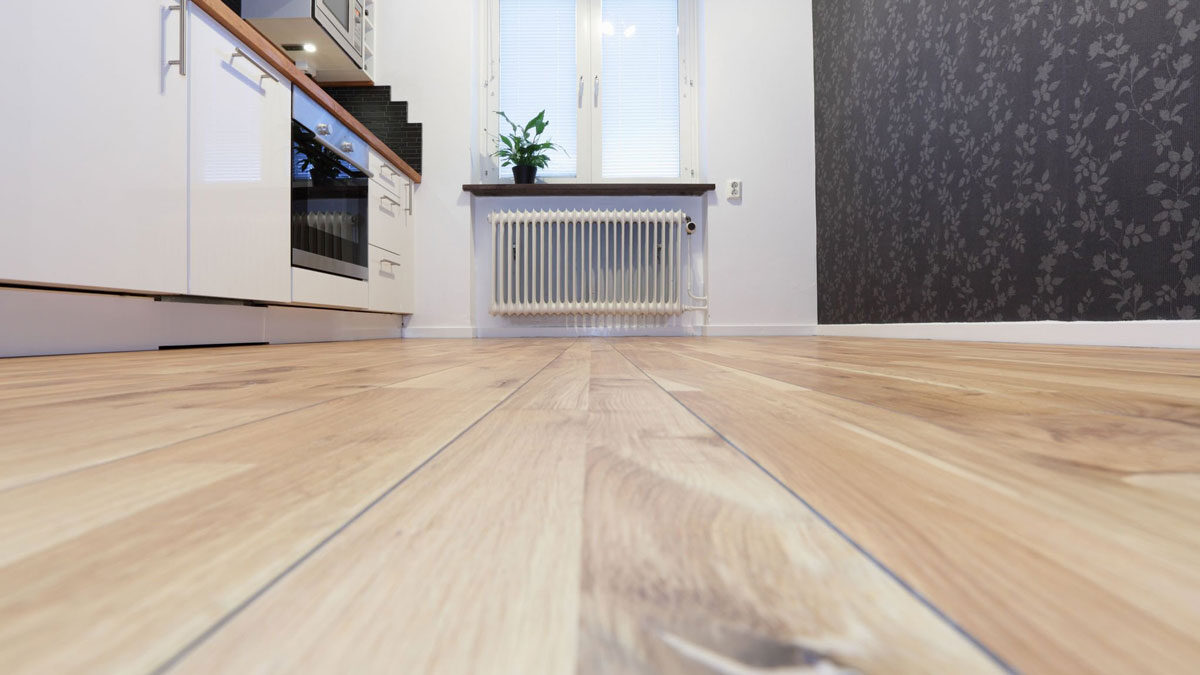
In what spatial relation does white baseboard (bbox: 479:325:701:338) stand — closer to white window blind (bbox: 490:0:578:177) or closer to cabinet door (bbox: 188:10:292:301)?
white window blind (bbox: 490:0:578:177)

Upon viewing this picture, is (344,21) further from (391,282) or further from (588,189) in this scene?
(588,189)

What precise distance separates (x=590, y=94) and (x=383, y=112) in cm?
119

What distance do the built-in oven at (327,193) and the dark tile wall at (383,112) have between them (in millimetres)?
869

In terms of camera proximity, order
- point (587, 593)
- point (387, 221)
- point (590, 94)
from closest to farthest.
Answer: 1. point (587, 593)
2. point (387, 221)
3. point (590, 94)

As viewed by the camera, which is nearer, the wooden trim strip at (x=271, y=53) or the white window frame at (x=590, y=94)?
the wooden trim strip at (x=271, y=53)

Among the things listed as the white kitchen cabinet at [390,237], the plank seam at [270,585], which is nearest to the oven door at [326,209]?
the white kitchen cabinet at [390,237]

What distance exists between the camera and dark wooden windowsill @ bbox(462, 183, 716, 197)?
3369 mm

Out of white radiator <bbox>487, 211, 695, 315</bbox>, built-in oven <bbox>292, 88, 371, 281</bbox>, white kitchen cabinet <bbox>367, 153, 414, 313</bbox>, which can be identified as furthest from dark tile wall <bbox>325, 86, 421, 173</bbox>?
built-in oven <bbox>292, 88, 371, 281</bbox>

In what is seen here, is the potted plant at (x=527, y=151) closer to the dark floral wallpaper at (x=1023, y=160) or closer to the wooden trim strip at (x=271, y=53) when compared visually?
the wooden trim strip at (x=271, y=53)

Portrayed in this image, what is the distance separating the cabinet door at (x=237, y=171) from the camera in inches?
61.5

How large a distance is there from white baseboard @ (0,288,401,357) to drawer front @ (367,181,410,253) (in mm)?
610

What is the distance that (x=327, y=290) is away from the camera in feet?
7.41

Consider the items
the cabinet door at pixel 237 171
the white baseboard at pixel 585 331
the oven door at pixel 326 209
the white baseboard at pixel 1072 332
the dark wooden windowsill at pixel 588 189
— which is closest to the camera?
the white baseboard at pixel 1072 332

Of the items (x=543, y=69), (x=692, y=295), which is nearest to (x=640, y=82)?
(x=543, y=69)
